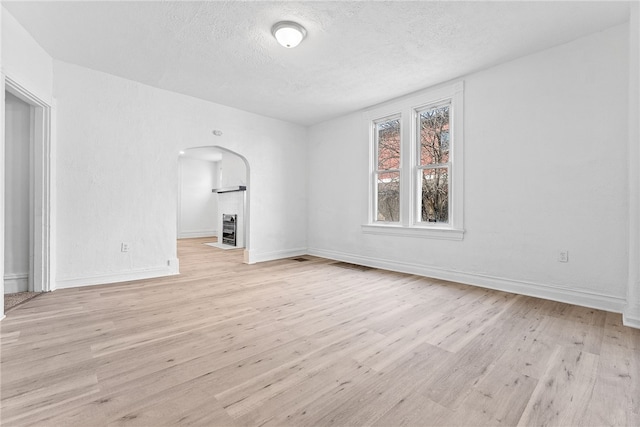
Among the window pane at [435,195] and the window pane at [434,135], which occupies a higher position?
the window pane at [434,135]

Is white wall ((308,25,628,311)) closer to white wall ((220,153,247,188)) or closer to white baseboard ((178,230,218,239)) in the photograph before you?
white wall ((220,153,247,188))

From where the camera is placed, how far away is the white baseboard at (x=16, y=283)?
10.8ft

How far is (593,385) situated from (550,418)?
1.71ft

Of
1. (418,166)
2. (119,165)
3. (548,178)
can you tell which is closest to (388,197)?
(418,166)

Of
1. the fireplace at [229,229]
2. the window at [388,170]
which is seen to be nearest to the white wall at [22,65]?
the fireplace at [229,229]

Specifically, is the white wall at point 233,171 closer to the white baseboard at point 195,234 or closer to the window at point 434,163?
the white baseboard at point 195,234

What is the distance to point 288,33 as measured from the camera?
9.25 ft

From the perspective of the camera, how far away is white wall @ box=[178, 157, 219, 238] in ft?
32.0

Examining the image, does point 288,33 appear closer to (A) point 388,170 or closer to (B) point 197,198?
(A) point 388,170

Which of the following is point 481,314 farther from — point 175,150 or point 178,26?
point 175,150

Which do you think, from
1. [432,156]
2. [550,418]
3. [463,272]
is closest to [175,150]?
Result: [432,156]

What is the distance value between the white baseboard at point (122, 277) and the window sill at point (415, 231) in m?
3.15

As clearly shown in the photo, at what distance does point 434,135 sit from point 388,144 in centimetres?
83

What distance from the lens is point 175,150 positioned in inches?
174
